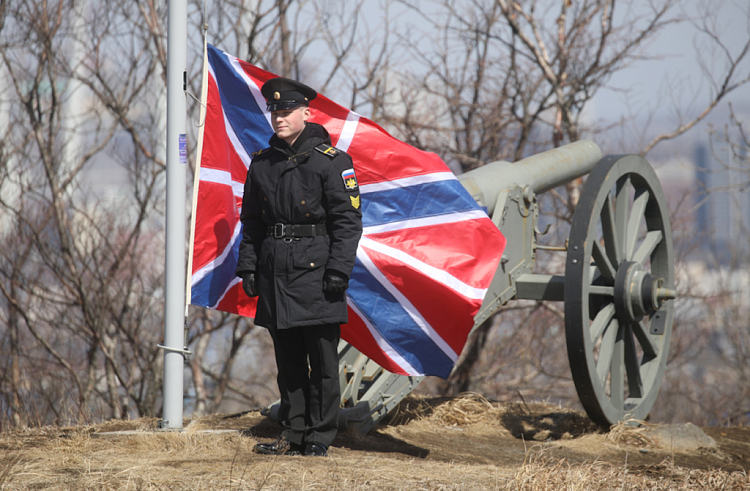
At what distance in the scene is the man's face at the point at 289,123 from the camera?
379 centimetres

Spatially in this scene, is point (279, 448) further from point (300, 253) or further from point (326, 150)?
point (326, 150)

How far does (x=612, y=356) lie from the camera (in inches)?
216

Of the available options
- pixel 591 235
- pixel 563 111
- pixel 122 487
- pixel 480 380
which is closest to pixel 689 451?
pixel 591 235

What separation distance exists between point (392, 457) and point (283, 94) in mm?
2015

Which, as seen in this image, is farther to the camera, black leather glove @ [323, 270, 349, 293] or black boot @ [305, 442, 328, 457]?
black boot @ [305, 442, 328, 457]

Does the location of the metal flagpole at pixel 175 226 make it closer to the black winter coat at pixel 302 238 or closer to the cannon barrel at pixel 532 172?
the black winter coat at pixel 302 238

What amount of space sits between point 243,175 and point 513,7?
719 cm

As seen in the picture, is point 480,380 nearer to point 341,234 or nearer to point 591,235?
point 591,235

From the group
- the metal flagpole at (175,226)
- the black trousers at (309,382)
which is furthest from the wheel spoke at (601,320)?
the metal flagpole at (175,226)

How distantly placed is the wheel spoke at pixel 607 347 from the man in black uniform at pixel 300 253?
2.13 metres

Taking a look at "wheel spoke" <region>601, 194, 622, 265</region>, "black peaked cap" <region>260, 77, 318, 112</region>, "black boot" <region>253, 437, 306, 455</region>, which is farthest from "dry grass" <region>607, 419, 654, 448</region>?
"black peaked cap" <region>260, 77, 318, 112</region>

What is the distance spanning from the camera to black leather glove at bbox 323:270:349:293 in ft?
11.9

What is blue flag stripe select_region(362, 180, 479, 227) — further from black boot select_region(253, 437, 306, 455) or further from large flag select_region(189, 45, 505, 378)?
black boot select_region(253, 437, 306, 455)

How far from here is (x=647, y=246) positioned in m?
5.97
